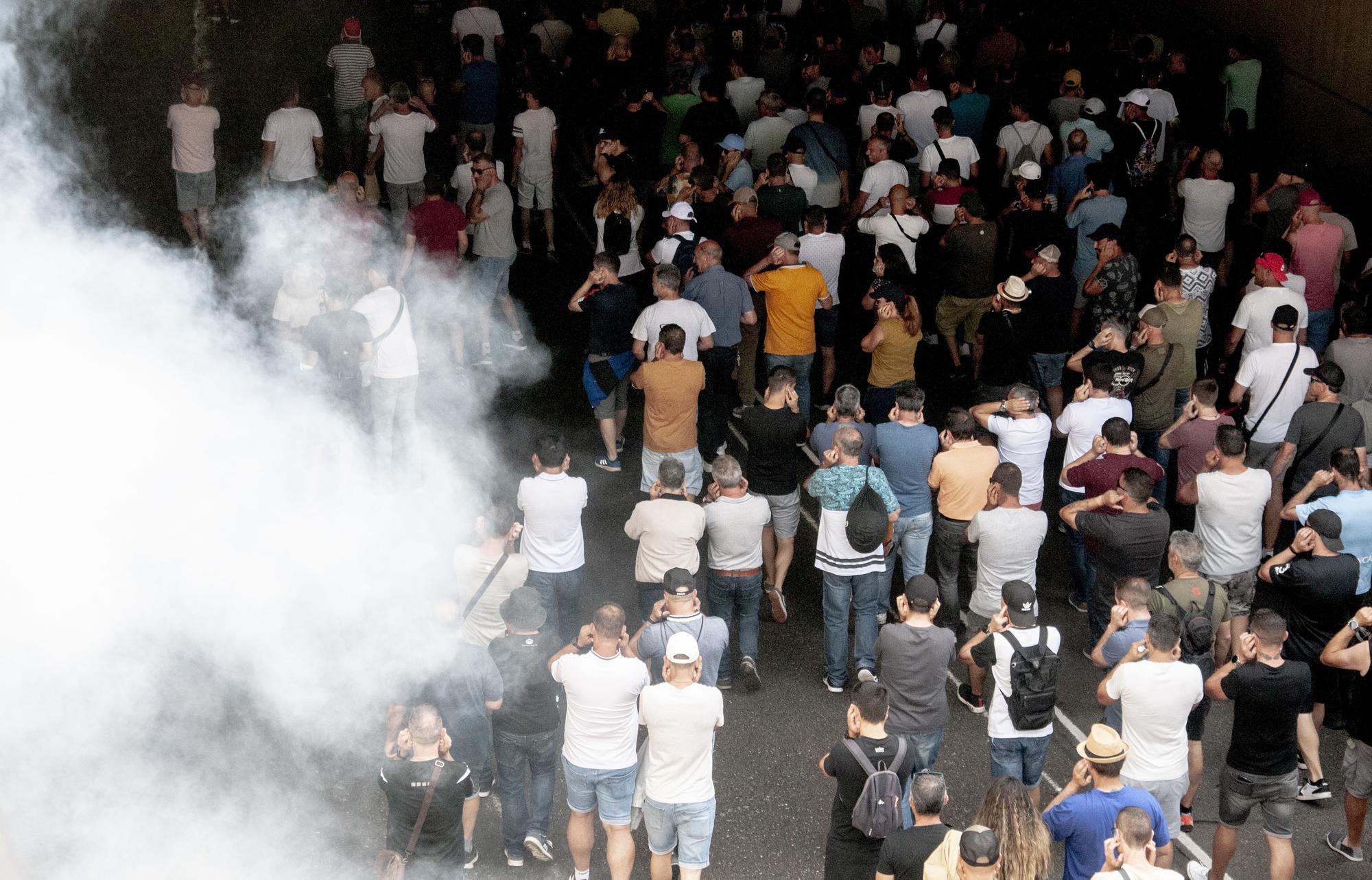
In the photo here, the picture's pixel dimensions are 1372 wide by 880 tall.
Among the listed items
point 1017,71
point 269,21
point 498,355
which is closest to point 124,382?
point 498,355

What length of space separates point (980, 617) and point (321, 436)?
4.28 meters

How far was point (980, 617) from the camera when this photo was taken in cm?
777

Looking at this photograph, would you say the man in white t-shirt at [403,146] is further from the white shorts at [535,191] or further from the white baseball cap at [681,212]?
the white baseball cap at [681,212]

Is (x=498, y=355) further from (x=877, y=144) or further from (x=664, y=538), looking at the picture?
(x=664, y=538)

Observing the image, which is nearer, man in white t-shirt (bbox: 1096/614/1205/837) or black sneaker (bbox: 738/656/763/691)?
man in white t-shirt (bbox: 1096/614/1205/837)

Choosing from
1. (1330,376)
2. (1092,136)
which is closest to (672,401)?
(1330,376)

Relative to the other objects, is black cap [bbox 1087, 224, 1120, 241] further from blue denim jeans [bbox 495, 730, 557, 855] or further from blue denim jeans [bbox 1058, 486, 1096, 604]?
blue denim jeans [bbox 495, 730, 557, 855]

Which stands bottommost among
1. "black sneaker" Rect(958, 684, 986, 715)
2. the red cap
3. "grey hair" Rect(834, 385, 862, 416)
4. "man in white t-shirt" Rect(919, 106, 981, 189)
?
"black sneaker" Rect(958, 684, 986, 715)

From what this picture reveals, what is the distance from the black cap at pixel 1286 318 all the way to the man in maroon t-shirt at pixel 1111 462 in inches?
63.1

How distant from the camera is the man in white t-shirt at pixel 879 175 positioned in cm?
1124

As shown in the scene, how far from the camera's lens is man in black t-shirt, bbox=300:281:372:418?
8.70m

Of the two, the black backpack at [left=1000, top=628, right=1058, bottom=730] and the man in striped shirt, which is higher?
the man in striped shirt

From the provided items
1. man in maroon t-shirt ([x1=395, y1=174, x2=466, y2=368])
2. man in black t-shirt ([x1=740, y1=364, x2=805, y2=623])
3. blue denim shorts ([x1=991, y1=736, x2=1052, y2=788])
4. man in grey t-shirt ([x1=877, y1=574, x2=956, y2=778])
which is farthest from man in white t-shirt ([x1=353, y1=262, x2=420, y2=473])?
blue denim shorts ([x1=991, y1=736, x2=1052, y2=788])

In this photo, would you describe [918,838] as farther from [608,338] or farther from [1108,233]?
[1108,233]
